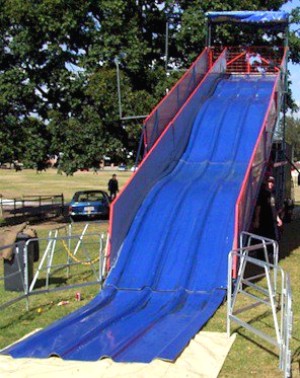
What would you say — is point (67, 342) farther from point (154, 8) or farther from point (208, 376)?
point (154, 8)

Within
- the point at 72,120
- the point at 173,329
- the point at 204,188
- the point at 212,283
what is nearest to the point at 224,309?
the point at 212,283

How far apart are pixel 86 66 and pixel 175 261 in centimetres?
1286

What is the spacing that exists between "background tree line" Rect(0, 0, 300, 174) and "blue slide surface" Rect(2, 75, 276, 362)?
558 cm

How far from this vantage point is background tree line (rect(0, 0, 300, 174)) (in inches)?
857

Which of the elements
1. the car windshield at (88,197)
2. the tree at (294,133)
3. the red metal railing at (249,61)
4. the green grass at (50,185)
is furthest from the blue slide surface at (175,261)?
the tree at (294,133)

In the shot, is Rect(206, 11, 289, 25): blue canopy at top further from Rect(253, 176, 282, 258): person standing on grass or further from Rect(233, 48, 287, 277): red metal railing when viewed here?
Rect(253, 176, 282, 258): person standing on grass

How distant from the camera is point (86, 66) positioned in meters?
22.3

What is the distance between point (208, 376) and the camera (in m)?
6.92

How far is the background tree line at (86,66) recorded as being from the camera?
21.8m

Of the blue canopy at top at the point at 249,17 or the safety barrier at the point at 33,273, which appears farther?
the blue canopy at top at the point at 249,17

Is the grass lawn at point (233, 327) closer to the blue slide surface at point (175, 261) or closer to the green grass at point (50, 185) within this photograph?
the blue slide surface at point (175, 261)

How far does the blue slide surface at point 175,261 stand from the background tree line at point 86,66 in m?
5.58

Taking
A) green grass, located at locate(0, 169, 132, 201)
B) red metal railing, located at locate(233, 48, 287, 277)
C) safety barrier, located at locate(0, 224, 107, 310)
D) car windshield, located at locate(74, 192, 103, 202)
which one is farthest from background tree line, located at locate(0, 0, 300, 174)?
green grass, located at locate(0, 169, 132, 201)

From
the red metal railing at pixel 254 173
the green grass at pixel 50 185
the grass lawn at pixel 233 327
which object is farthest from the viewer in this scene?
the green grass at pixel 50 185
